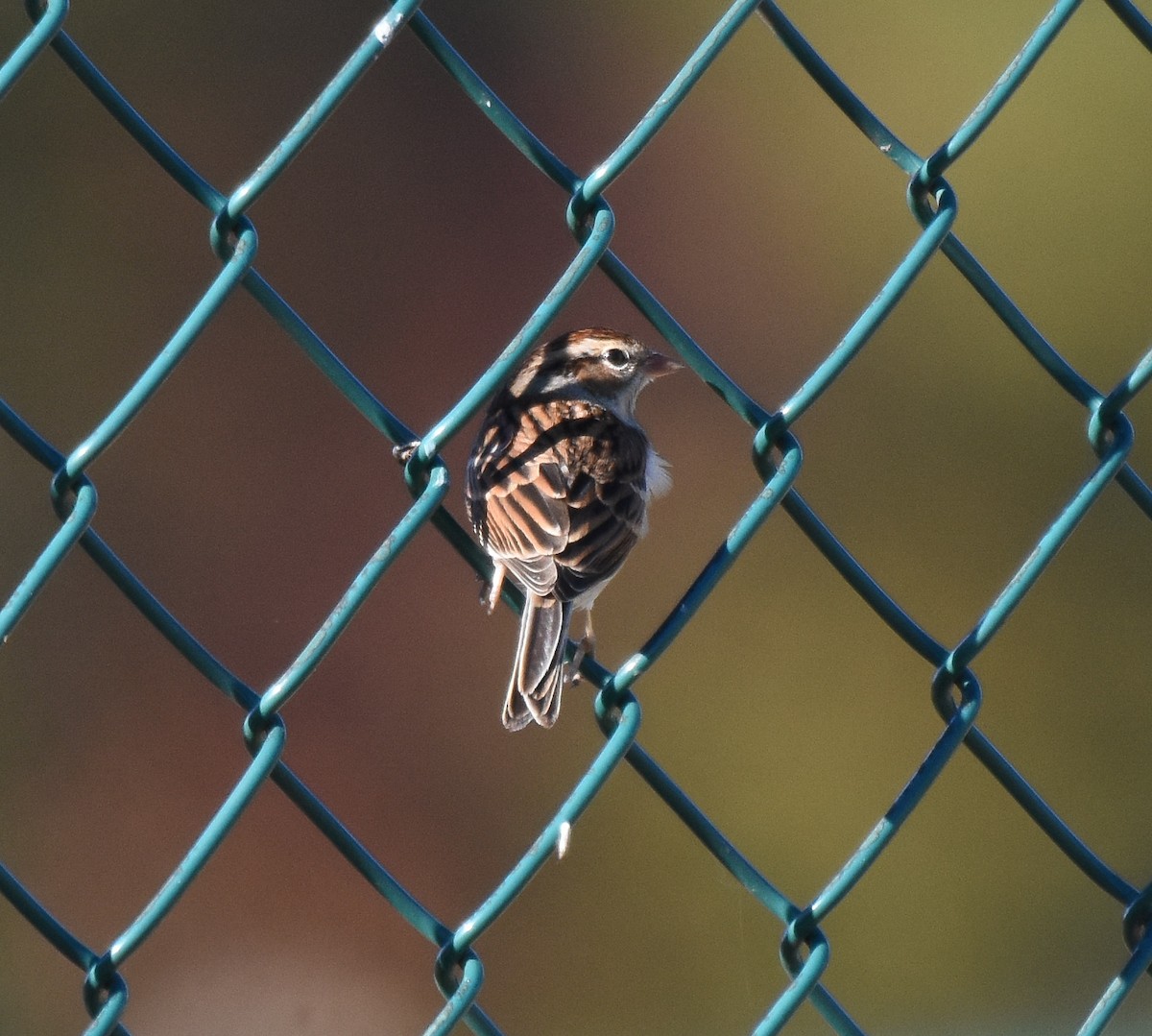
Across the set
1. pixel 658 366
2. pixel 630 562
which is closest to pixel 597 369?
pixel 658 366

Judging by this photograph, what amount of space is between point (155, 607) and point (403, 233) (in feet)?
22.3

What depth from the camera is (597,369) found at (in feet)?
15.4

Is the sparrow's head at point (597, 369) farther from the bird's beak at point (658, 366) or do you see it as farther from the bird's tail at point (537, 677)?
the bird's tail at point (537, 677)

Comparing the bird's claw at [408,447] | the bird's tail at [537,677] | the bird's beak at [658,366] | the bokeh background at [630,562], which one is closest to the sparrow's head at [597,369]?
the bird's beak at [658,366]

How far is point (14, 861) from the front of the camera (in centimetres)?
670

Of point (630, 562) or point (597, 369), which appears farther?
point (630, 562)

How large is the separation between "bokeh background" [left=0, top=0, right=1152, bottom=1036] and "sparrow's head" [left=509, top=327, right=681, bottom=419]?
2821 millimetres

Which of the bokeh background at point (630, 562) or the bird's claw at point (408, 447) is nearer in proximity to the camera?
the bird's claw at point (408, 447)

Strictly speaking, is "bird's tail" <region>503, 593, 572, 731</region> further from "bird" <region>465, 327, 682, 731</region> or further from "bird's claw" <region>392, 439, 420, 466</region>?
"bird's claw" <region>392, 439, 420, 466</region>

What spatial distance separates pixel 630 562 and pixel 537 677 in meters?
4.64

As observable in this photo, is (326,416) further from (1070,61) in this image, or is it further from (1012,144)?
(1070,61)

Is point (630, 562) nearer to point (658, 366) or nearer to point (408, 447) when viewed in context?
point (658, 366)

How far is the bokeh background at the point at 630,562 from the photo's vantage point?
6918 mm

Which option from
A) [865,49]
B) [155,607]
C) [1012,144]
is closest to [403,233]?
[865,49]
